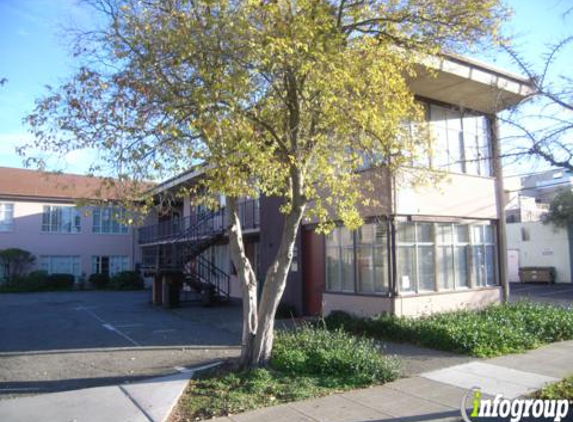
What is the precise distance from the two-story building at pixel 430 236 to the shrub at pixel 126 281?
19.6 meters

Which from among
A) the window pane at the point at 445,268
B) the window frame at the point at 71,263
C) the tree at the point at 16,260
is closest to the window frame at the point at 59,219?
the window frame at the point at 71,263

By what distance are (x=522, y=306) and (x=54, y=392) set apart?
11.8 m

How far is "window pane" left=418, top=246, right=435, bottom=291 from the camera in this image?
13.7m

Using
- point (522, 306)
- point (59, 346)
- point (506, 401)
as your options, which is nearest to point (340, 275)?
point (522, 306)

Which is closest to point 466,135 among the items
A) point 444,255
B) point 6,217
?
point 444,255

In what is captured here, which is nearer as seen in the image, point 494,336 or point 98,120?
point 98,120

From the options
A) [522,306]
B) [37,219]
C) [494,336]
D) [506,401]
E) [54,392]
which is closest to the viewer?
[506,401]

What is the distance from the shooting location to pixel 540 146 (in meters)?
6.75

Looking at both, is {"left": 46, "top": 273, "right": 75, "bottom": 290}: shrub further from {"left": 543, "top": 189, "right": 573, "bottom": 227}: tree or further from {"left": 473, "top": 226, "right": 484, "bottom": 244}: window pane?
{"left": 543, "top": 189, "right": 573, "bottom": 227}: tree

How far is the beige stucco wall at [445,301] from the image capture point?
13.0 m

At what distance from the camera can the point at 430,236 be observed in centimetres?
1410

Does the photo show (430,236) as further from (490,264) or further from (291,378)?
(291,378)

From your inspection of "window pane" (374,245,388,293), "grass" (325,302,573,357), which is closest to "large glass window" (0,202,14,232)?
"grass" (325,302,573,357)

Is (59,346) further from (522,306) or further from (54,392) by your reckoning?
(522,306)
